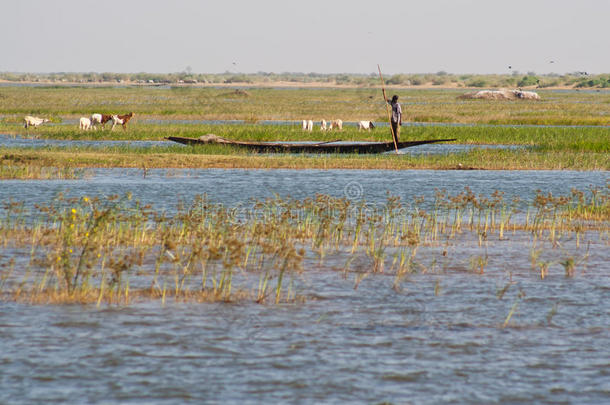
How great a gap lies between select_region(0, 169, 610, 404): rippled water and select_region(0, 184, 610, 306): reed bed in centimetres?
37

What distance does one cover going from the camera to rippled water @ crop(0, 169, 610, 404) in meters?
8.00

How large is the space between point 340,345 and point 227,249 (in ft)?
11.6

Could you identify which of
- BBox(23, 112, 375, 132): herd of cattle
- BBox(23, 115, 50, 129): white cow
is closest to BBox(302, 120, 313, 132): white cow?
BBox(23, 112, 375, 132): herd of cattle

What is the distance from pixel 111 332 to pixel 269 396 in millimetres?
2655

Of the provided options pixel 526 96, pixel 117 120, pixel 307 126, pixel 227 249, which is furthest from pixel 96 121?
pixel 526 96

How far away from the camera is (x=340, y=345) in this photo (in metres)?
9.44

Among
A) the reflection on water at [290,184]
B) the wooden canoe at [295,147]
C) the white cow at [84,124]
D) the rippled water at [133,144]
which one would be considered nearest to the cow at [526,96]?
the rippled water at [133,144]

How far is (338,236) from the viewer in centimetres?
1587

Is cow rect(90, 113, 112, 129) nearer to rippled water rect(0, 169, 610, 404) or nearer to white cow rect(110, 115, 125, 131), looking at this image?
white cow rect(110, 115, 125, 131)

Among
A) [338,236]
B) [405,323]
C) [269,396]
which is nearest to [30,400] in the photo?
[269,396]

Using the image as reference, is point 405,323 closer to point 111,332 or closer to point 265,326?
point 265,326

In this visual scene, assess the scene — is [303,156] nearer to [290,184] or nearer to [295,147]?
[295,147]

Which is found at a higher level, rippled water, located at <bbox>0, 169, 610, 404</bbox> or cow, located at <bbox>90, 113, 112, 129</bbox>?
cow, located at <bbox>90, 113, 112, 129</bbox>

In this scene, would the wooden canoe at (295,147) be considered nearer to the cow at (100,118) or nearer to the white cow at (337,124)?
the cow at (100,118)
